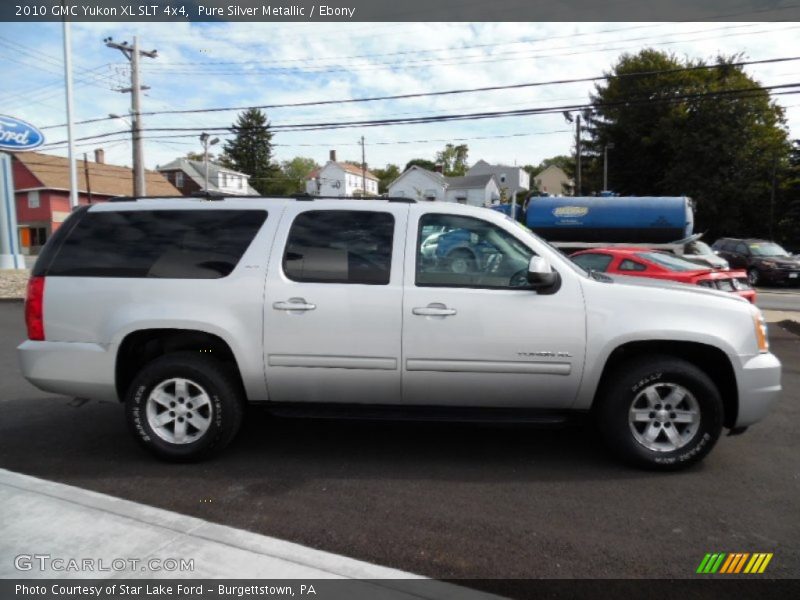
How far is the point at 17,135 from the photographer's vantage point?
64.2ft

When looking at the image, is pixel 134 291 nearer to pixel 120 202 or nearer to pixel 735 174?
pixel 120 202

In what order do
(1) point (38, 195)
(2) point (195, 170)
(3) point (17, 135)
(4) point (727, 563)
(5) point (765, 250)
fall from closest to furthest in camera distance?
(4) point (727, 563), (3) point (17, 135), (5) point (765, 250), (1) point (38, 195), (2) point (195, 170)

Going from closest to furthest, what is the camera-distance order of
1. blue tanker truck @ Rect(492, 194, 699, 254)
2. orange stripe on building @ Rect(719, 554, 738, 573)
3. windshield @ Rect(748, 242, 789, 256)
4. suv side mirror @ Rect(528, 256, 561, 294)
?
orange stripe on building @ Rect(719, 554, 738, 573), suv side mirror @ Rect(528, 256, 561, 294), blue tanker truck @ Rect(492, 194, 699, 254), windshield @ Rect(748, 242, 789, 256)

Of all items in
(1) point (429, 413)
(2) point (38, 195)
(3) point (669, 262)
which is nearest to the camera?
(1) point (429, 413)

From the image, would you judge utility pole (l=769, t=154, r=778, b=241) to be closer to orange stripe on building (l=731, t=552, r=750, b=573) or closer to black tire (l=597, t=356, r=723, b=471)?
black tire (l=597, t=356, r=723, b=471)

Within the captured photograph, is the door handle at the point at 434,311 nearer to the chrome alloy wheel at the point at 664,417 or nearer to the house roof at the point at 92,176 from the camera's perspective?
the chrome alloy wheel at the point at 664,417

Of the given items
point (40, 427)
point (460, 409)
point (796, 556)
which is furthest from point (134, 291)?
point (796, 556)

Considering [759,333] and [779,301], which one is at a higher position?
[759,333]

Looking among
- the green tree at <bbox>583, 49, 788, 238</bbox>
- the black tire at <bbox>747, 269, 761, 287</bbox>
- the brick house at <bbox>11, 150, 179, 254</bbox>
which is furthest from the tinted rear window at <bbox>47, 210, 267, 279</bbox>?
the brick house at <bbox>11, 150, 179, 254</bbox>

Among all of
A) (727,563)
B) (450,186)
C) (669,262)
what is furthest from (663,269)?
(450,186)

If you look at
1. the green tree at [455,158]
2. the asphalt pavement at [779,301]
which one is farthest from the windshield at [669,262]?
the green tree at [455,158]

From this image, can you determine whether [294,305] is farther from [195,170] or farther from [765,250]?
[195,170]

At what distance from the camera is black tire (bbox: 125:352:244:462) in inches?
158

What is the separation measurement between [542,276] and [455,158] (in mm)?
96914
